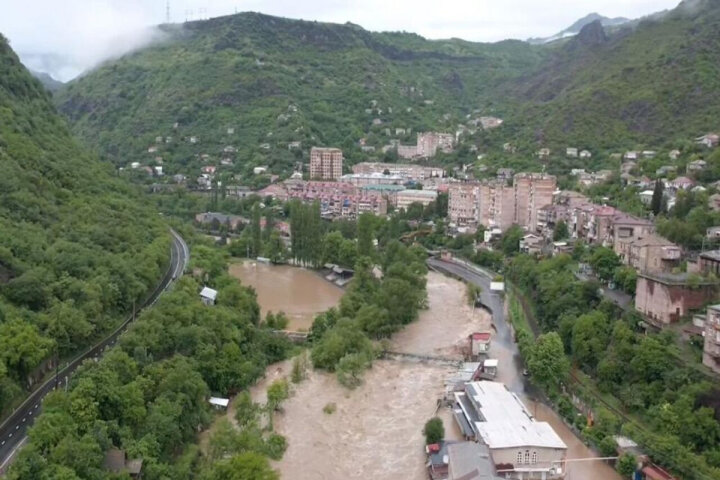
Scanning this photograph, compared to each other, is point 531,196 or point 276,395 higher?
point 531,196

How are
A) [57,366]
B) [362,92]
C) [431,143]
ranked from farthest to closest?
[362,92] < [431,143] < [57,366]

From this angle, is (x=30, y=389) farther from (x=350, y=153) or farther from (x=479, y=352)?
(x=350, y=153)

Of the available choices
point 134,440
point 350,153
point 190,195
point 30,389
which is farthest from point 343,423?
point 350,153

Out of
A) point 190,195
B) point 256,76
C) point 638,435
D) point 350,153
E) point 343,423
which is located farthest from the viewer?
point 256,76

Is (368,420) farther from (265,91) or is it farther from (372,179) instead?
(265,91)

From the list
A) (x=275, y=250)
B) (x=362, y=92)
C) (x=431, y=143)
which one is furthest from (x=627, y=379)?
(x=362, y=92)

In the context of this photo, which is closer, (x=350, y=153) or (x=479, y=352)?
(x=479, y=352)

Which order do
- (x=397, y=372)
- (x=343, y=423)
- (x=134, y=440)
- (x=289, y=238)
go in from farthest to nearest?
(x=289, y=238), (x=397, y=372), (x=343, y=423), (x=134, y=440)

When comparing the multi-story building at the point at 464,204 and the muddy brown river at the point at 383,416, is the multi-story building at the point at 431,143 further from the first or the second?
the muddy brown river at the point at 383,416

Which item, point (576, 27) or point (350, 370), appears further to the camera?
point (576, 27)
